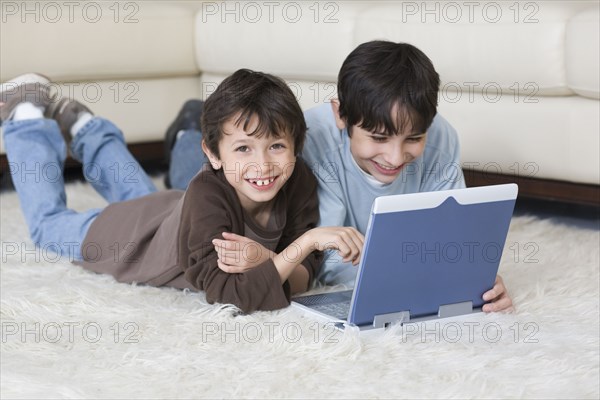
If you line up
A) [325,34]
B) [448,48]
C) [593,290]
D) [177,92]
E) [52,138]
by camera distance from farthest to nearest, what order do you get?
[177,92], [325,34], [448,48], [52,138], [593,290]

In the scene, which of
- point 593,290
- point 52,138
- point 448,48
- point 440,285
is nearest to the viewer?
point 440,285

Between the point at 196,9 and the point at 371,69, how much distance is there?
1.37 m

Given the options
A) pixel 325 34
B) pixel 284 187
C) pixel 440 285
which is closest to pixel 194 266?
pixel 284 187

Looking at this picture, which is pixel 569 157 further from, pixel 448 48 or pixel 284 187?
pixel 284 187

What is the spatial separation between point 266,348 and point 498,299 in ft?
1.29

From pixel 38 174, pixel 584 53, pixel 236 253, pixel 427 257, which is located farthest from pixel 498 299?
pixel 38 174

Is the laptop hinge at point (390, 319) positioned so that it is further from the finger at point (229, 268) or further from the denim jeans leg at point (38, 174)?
the denim jeans leg at point (38, 174)

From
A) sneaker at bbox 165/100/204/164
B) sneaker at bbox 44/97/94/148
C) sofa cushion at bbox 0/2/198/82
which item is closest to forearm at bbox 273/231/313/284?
sneaker at bbox 44/97/94/148

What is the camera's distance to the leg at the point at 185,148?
2.14 metres

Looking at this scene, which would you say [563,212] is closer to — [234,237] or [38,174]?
[234,237]

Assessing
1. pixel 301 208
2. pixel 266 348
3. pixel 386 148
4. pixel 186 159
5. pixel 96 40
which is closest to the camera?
pixel 266 348

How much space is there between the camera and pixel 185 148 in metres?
2.16

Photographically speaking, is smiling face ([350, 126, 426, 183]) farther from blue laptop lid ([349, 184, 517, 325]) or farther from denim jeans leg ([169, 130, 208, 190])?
denim jeans leg ([169, 130, 208, 190])

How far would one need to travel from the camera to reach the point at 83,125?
1947mm
